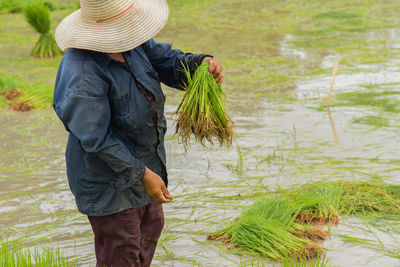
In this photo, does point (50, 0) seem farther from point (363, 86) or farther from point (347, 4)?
point (363, 86)

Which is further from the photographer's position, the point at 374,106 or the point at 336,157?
the point at 374,106

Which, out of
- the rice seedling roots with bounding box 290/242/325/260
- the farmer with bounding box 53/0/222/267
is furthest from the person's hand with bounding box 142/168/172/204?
the rice seedling roots with bounding box 290/242/325/260

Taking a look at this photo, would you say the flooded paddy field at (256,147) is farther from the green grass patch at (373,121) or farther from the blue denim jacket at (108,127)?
the blue denim jacket at (108,127)

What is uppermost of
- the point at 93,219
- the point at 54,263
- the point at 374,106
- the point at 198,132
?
the point at 198,132

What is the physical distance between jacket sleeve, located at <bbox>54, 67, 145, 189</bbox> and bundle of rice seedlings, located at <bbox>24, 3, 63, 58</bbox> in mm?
6856

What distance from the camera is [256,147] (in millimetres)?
4859

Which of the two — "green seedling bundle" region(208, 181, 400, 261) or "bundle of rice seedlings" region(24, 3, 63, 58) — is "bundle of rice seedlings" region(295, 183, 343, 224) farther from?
"bundle of rice seedlings" region(24, 3, 63, 58)

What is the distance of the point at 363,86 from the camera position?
6512 mm

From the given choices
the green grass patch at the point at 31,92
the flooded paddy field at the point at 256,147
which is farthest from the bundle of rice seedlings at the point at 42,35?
the green grass patch at the point at 31,92

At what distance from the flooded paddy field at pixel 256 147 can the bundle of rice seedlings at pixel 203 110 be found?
2.10 ft

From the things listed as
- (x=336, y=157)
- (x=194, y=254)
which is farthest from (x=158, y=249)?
(x=336, y=157)

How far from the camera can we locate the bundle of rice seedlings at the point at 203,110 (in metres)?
2.72

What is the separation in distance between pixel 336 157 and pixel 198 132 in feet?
6.82

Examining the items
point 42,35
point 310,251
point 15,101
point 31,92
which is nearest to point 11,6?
point 42,35
